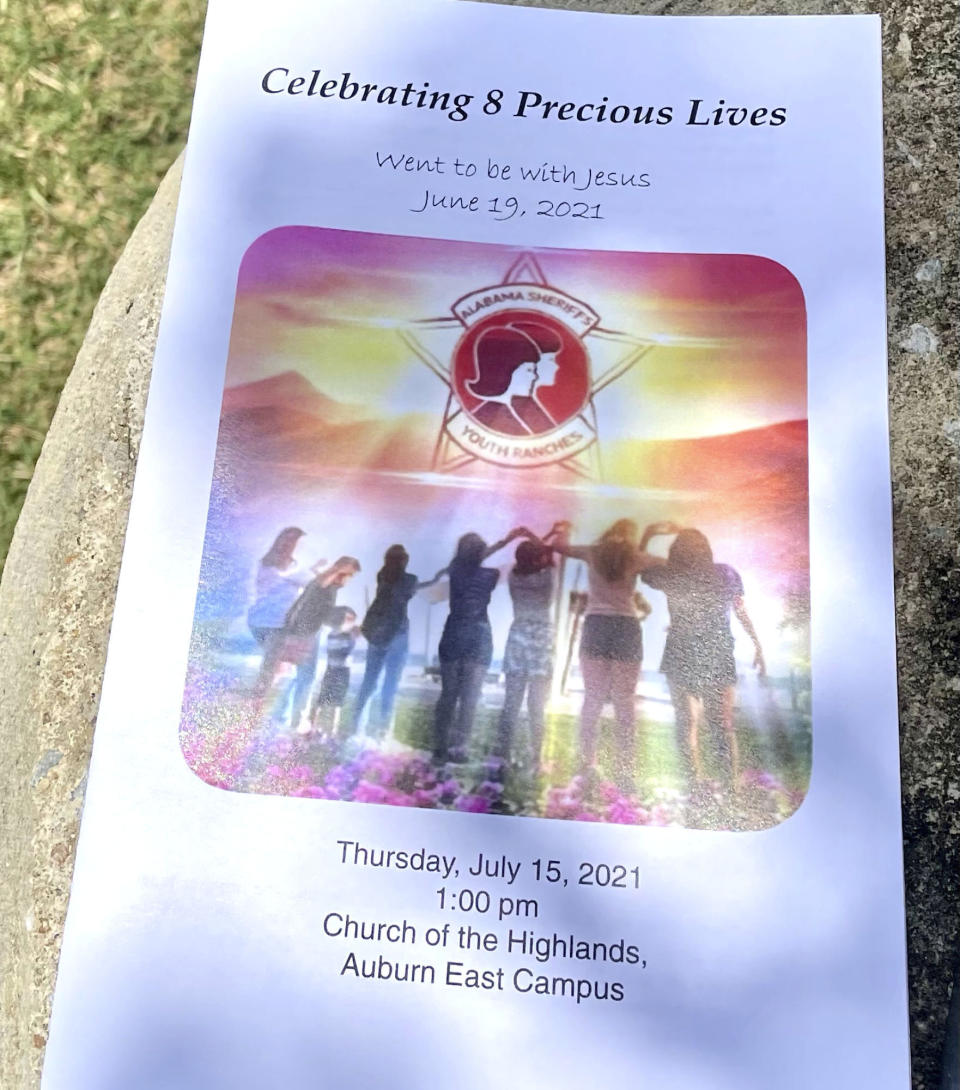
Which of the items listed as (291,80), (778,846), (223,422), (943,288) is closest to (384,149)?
(291,80)

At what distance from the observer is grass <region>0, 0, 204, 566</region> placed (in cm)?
69

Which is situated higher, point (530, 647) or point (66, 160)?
point (66, 160)

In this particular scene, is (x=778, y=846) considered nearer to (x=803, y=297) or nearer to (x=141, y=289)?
(x=803, y=297)

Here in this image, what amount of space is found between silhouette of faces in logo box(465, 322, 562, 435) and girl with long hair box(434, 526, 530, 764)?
0.19ft

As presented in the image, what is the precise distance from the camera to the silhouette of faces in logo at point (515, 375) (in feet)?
1.51

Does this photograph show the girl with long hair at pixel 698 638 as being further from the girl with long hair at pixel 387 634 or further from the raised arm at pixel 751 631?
the girl with long hair at pixel 387 634

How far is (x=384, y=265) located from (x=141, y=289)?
0.44 ft

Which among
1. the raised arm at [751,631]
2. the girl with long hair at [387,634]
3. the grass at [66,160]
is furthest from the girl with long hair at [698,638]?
the grass at [66,160]

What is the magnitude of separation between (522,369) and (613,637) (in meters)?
0.14

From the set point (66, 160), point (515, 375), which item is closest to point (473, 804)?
point (515, 375)

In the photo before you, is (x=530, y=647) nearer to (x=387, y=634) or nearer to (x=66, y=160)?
(x=387, y=634)

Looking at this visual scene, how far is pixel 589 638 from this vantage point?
43 cm

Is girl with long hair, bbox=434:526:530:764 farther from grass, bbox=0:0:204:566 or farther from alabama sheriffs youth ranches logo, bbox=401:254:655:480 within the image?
grass, bbox=0:0:204:566

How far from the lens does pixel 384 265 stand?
474mm
